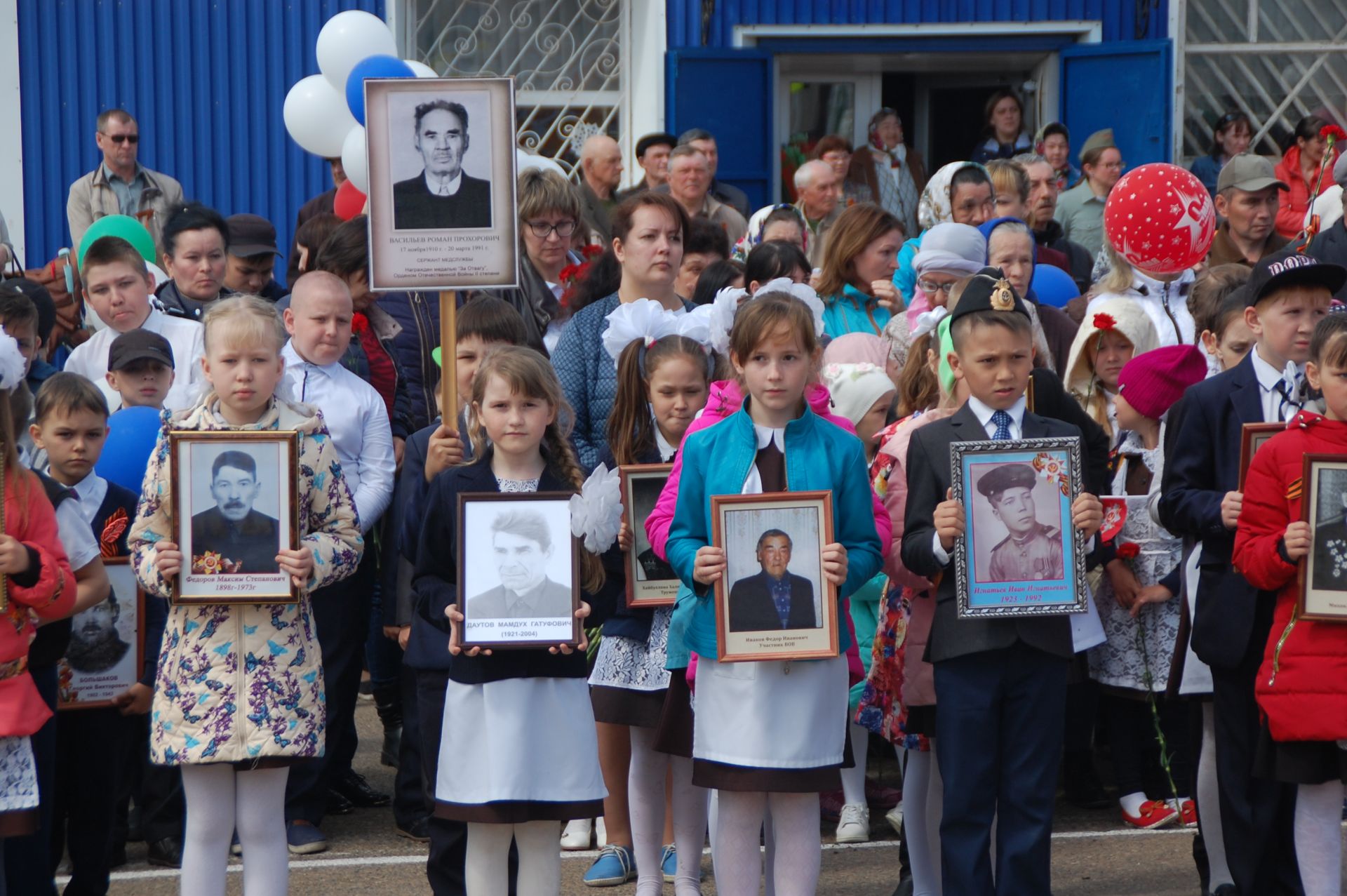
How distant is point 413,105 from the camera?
4.72 meters

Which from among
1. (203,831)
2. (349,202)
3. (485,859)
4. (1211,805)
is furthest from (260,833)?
(349,202)

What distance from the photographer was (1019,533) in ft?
13.7

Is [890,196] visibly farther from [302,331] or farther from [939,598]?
[939,598]

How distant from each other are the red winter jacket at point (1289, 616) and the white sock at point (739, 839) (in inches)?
50.6

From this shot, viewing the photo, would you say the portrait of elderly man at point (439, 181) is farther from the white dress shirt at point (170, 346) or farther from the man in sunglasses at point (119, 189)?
the man in sunglasses at point (119, 189)

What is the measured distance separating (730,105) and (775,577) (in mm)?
7804

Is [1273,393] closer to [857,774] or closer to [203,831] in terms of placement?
[857,774]

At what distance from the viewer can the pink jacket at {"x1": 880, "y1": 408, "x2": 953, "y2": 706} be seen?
4500 millimetres

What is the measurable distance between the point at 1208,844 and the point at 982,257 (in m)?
2.57

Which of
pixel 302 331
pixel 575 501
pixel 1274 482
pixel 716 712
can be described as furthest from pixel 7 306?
pixel 1274 482

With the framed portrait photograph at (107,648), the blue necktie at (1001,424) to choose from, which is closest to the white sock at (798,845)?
the blue necktie at (1001,424)

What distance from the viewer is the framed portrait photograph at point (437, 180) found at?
4.72 m

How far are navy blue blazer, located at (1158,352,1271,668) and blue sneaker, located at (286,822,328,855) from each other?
2924 mm

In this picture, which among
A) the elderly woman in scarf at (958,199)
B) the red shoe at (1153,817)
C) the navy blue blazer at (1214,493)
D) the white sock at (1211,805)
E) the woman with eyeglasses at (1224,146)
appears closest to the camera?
the navy blue blazer at (1214,493)
